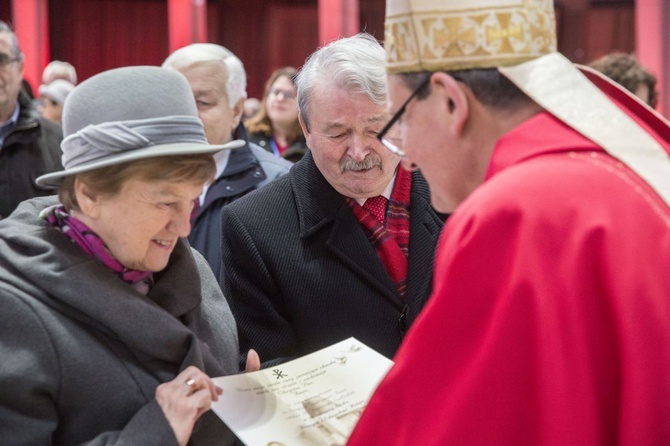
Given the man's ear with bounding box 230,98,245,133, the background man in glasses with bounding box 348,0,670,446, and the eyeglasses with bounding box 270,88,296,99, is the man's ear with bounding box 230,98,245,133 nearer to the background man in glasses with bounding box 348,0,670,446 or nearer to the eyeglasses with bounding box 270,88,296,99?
the eyeglasses with bounding box 270,88,296,99

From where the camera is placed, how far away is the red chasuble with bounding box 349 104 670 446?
1.26 meters

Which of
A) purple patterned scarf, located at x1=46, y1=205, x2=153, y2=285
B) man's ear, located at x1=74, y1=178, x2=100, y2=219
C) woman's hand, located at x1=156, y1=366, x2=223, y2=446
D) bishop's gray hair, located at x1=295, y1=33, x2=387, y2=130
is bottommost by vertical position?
woman's hand, located at x1=156, y1=366, x2=223, y2=446

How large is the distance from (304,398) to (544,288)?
82cm

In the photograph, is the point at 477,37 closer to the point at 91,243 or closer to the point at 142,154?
the point at 142,154

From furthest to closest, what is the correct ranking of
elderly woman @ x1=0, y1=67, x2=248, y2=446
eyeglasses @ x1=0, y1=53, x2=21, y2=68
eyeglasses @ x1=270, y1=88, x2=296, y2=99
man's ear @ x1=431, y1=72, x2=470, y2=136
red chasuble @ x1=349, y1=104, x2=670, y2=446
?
eyeglasses @ x1=270, y1=88, x2=296, y2=99 < eyeglasses @ x1=0, y1=53, x2=21, y2=68 < elderly woman @ x1=0, y1=67, x2=248, y2=446 < man's ear @ x1=431, y1=72, x2=470, y2=136 < red chasuble @ x1=349, y1=104, x2=670, y2=446

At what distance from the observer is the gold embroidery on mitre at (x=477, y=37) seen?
153cm

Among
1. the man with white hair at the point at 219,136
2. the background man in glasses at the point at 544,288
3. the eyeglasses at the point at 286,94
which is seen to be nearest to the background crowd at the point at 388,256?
the background man in glasses at the point at 544,288

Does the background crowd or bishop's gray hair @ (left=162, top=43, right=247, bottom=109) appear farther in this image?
bishop's gray hair @ (left=162, top=43, right=247, bottom=109)

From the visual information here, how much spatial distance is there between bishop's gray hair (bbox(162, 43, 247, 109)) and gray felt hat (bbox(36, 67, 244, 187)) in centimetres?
181

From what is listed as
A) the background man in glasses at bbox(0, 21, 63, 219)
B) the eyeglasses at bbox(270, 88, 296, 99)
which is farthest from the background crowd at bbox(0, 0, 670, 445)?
the eyeglasses at bbox(270, 88, 296, 99)

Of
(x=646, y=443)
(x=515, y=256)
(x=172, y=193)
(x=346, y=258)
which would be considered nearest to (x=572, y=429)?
(x=646, y=443)

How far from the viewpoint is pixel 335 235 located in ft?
8.07

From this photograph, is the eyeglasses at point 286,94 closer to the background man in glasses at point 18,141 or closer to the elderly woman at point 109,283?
the background man in glasses at point 18,141

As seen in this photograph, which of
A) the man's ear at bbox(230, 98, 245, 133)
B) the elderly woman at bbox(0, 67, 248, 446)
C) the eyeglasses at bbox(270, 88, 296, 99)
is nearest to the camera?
the elderly woman at bbox(0, 67, 248, 446)
